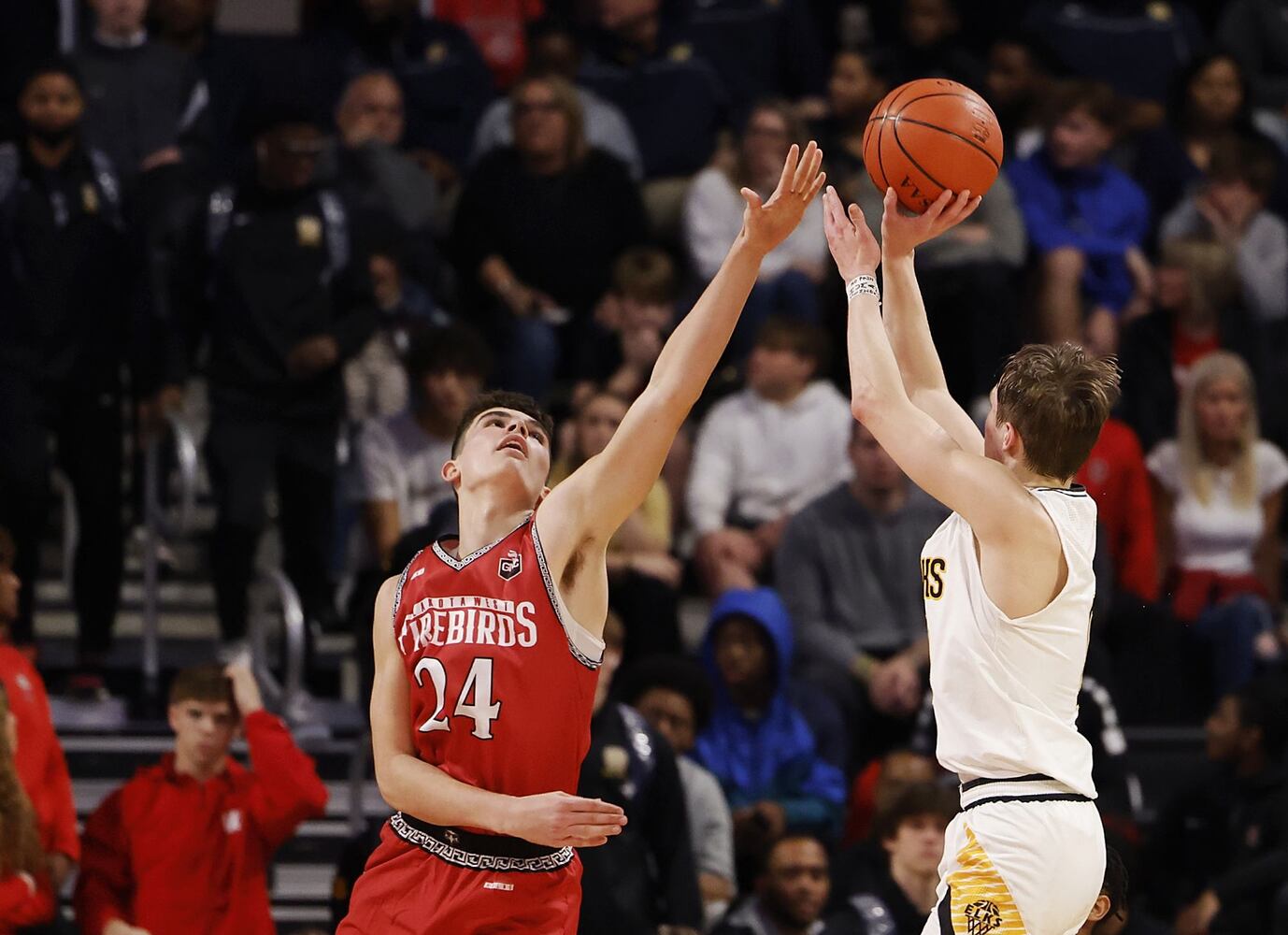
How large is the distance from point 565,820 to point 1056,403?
138 cm

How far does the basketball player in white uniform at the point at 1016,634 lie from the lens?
445 centimetres

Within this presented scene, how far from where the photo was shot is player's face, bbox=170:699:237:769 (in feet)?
22.4

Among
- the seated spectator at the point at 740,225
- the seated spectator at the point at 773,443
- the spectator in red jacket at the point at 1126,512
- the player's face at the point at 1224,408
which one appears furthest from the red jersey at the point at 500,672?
the player's face at the point at 1224,408

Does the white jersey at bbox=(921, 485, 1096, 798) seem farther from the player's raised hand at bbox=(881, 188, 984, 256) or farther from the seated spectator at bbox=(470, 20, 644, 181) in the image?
the seated spectator at bbox=(470, 20, 644, 181)

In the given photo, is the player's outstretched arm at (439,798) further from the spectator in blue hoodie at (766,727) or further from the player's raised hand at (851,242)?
the spectator in blue hoodie at (766,727)

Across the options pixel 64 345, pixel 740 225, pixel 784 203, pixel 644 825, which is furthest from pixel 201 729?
pixel 740 225

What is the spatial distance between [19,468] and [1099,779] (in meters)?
4.47

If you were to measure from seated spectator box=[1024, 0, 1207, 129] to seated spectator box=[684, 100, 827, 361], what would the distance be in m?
2.45

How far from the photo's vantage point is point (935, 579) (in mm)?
4637

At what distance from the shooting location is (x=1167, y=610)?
9195mm

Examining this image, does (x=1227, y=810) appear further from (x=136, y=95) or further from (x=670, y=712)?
(x=136, y=95)

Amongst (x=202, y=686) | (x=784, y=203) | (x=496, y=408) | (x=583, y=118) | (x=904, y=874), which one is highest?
(x=583, y=118)

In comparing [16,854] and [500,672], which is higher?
[500,672]

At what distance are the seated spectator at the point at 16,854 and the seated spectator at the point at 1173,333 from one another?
5.75 m
